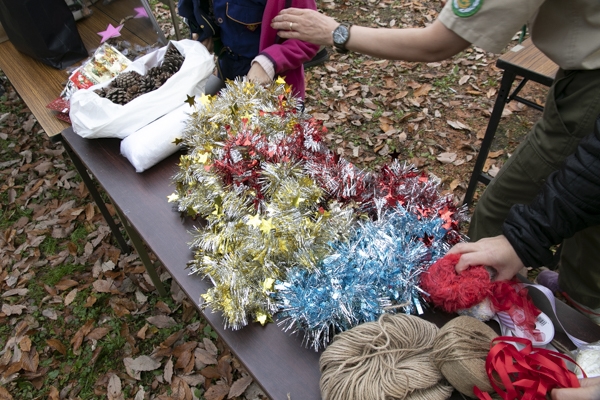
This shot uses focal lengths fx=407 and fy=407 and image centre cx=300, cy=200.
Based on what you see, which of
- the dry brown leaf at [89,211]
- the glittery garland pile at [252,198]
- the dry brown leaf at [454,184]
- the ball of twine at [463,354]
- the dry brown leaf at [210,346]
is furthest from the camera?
the dry brown leaf at [89,211]

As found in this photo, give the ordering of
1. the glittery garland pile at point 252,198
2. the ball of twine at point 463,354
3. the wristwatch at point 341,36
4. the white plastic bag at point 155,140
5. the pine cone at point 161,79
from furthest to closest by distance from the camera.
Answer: the pine cone at point 161,79, the white plastic bag at point 155,140, the wristwatch at point 341,36, the glittery garland pile at point 252,198, the ball of twine at point 463,354

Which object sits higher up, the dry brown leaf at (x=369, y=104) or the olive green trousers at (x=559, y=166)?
the olive green trousers at (x=559, y=166)

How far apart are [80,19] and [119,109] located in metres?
1.63

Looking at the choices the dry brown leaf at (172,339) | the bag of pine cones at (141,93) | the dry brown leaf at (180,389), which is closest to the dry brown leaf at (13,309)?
the dry brown leaf at (172,339)

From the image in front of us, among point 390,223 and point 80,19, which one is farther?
point 80,19

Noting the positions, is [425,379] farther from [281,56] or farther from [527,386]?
[281,56]

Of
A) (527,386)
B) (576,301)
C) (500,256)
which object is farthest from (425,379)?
(576,301)

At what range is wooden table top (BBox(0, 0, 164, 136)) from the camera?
2176 millimetres

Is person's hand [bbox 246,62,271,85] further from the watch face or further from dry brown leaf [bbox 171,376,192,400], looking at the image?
dry brown leaf [bbox 171,376,192,400]

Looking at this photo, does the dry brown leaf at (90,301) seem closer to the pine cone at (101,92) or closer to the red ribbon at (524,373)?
the pine cone at (101,92)

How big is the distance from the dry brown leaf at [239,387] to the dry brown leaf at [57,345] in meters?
1.07

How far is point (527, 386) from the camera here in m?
0.88

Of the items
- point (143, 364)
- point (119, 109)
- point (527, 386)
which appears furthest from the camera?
point (143, 364)

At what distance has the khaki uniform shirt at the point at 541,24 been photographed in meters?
1.06
